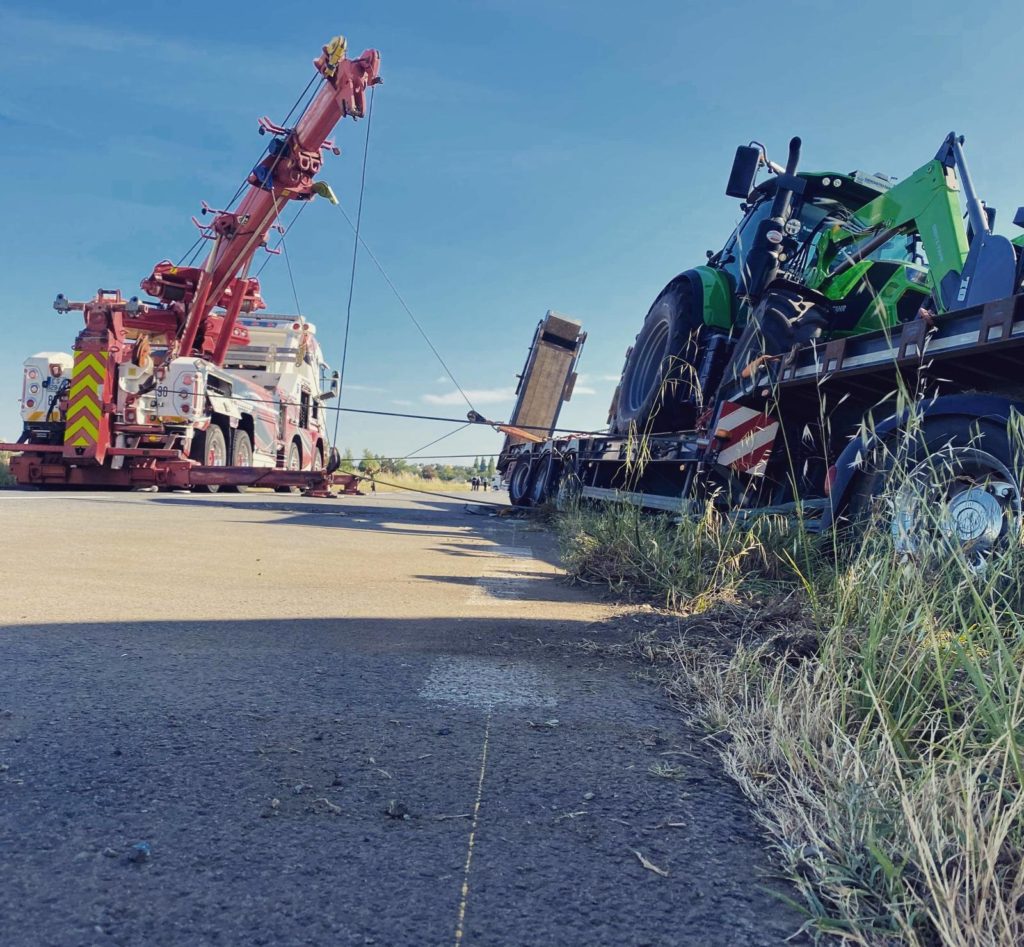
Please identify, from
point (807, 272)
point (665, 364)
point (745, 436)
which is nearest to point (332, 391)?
point (665, 364)

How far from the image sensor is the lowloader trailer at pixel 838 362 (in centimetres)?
336

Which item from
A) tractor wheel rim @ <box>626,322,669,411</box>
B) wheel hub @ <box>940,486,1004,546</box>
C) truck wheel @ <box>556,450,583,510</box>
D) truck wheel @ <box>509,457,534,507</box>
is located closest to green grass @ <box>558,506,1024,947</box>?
wheel hub @ <box>940,486,1004,546</box>

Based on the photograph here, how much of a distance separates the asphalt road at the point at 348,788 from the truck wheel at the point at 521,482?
913 cm

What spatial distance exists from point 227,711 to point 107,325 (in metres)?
11.9

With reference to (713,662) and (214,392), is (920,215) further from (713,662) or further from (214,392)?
(214,392)

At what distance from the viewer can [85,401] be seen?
11828 mm

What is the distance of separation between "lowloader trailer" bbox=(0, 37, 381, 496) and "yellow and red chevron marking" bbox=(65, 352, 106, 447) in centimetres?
1

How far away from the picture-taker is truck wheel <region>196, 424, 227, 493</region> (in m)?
13.0

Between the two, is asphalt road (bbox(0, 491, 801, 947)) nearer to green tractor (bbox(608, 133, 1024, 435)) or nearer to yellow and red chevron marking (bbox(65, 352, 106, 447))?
green tractor (bbox(608, 133, 1024, 435))

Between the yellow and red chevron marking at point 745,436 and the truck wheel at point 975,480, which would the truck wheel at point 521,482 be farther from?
the truck wheel at point 975,480

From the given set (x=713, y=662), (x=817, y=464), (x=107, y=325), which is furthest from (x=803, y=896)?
(x=107, y=325)

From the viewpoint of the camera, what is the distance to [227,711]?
2014 millimetres

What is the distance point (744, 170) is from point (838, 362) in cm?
317

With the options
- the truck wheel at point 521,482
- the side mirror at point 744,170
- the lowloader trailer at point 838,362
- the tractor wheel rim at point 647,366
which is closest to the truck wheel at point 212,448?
the truck wheel at point 521,482
